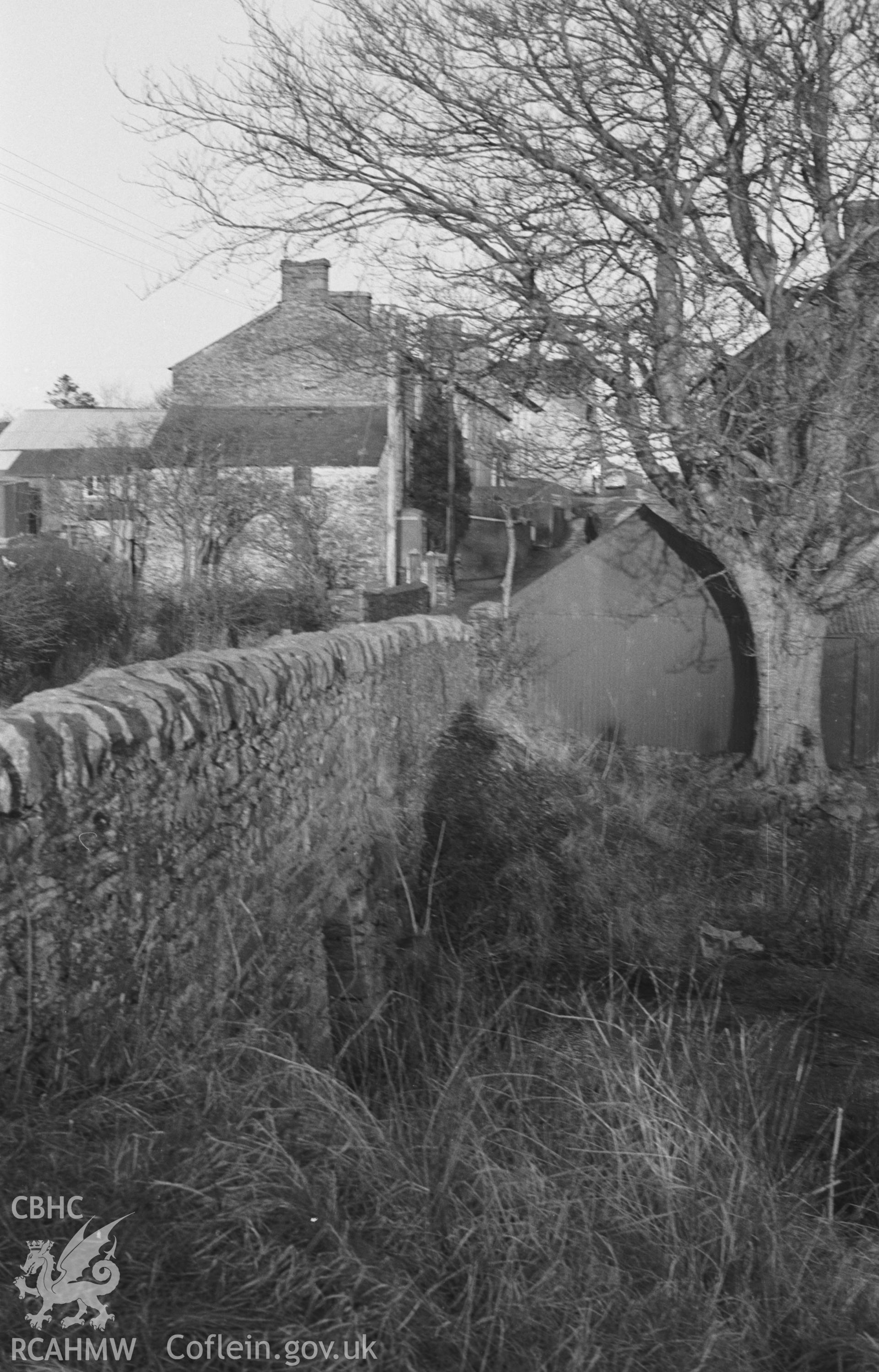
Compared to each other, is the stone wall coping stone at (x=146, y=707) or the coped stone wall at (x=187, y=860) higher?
the stone wall coping stone at (x=146, y=707)

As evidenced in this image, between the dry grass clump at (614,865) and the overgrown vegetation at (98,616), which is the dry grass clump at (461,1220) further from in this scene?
the overgrown vegetation at (98,616)

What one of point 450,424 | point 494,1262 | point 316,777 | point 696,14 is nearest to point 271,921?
point 316,777

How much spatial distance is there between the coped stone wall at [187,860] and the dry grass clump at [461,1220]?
1.22 ft

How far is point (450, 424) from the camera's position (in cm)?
3275

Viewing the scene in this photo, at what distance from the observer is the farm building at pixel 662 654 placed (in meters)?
14.8

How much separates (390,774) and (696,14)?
7.18m

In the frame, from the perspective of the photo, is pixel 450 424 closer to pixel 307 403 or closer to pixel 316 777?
pixel 307 403

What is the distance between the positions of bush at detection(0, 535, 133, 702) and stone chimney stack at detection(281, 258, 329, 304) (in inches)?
600

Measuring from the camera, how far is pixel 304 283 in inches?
1372

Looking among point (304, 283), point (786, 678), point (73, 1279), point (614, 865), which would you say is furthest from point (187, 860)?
point (304, 283)

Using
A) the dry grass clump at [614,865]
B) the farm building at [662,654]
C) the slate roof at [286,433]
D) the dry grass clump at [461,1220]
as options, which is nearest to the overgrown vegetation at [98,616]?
the slate roof at [286,433]

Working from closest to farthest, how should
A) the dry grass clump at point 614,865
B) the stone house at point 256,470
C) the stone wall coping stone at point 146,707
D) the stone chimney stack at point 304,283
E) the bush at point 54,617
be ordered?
the stone wall coping stone at point 146,707, the dry grass clump at point 614,865, the bush at point 54,617, the stone house at point 256,470, the stone chimney stack at point 304,283

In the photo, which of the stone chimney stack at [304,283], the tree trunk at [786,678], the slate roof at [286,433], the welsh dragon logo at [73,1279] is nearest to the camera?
the welsh dragon logo at [73,1279]

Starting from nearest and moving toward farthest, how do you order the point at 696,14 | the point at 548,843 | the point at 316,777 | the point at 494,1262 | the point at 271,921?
1. the point at 494,1262
2. the point at 271,921
3. the point at 316,777
4. the point at 548,843
5. the point at 696,14
